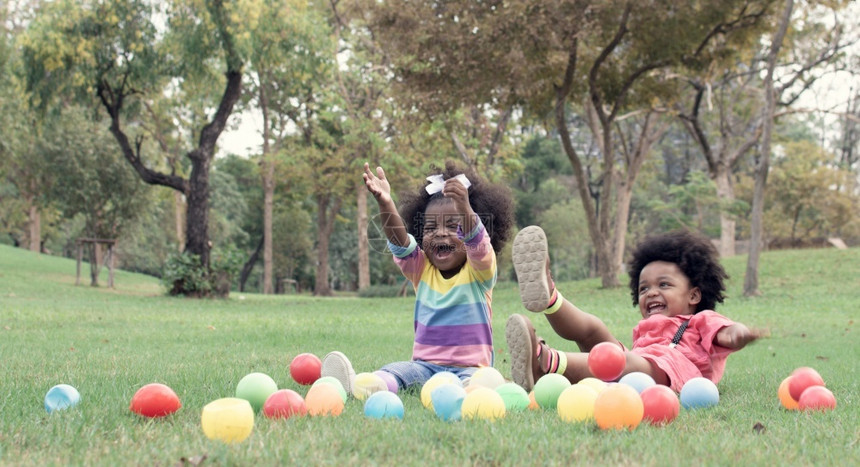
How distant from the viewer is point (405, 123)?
1967 centimetres

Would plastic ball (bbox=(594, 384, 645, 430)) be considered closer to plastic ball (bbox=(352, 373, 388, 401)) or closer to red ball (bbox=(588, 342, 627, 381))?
red ball (bbox=(588, 342, 627, 381))

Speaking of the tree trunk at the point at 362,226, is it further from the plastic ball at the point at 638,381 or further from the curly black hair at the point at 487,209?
the plastic ball at the point at 638,381

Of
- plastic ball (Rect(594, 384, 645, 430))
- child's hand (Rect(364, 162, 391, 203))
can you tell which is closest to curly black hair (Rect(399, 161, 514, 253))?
child's hand (Rect(364, 162, 391, 203))

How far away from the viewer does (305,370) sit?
187 inches

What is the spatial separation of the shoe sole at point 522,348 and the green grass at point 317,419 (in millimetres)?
602

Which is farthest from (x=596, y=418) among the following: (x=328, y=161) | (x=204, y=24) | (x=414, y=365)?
(x=328, y=161)

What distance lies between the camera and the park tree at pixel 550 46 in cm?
1572

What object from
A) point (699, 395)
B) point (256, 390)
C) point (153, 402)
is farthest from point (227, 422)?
point (699, 395)

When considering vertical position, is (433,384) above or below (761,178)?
below

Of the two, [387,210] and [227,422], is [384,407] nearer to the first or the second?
[227,422]

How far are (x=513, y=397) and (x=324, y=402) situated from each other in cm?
89

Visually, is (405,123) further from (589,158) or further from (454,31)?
(589,158)

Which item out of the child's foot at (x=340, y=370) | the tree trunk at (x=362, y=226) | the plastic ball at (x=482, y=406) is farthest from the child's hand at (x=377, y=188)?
the tree trunk at (x=362, y=226)

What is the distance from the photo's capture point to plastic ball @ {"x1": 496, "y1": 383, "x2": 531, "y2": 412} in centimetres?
362
